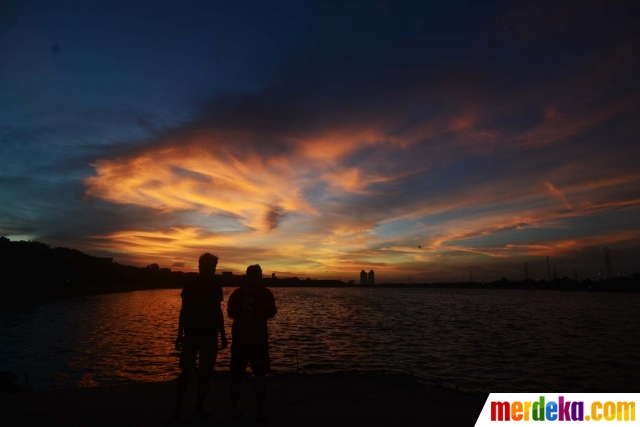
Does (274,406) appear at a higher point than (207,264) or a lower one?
lower

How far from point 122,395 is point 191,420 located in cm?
464

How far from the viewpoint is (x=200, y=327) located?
7914 millimetres

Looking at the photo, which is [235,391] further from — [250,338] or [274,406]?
[274,406]

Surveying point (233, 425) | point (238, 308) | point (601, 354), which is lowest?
point (601, 354)

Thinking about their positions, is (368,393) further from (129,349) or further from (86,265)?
(86,265)

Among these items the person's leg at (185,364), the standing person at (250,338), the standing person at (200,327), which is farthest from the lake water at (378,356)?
the standing person at (250,338)

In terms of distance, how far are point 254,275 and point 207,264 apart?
3.56 feet

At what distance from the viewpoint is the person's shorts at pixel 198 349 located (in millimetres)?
7875

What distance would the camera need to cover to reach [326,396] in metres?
11.7

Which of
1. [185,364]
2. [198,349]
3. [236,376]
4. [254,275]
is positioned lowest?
[236,376]

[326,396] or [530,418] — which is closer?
[530,418]

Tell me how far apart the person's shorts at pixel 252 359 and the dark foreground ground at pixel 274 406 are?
1057 mm

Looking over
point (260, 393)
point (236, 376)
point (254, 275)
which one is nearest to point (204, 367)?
point (236, 376)

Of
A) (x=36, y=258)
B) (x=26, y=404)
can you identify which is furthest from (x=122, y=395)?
(x=36, y=258)
